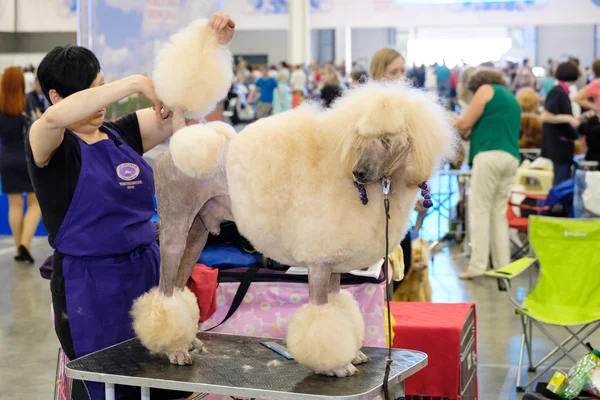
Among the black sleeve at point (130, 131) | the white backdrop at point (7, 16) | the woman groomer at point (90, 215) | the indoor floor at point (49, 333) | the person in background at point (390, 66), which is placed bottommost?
the indoor floor at point (49, 333)

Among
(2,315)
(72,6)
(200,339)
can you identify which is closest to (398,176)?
(200,339)

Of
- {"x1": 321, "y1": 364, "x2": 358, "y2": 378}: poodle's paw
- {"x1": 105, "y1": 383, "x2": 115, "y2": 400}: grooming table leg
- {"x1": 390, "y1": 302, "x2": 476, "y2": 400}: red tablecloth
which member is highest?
{"x1": 321, "y1": 364, "x2": 358, "y2": 378}: poodle's paw

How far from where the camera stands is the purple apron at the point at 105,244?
202 centimetres

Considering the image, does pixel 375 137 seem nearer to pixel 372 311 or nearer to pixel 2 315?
pixel 372 311

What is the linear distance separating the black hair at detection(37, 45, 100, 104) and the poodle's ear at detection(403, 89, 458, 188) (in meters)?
0.90

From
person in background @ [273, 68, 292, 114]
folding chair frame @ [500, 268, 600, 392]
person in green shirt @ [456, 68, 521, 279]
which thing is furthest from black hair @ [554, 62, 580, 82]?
person in background @ [273, 68, 292, 114]

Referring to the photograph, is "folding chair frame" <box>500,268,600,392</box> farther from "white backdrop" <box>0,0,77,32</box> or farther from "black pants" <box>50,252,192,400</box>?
"white backdrop" <box>0,0,77,32</box>

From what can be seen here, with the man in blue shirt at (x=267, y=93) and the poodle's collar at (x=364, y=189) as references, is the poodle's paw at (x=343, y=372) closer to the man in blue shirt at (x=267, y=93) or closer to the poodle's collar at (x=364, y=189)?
the poodle's collar at (x=364, y=189)

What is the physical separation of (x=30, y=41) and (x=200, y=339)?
1939 cm

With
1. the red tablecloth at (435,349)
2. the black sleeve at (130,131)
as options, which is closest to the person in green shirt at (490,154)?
the red tablecloth at (435,349)

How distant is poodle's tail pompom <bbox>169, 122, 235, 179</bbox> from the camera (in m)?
1.69

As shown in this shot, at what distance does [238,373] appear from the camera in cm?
187

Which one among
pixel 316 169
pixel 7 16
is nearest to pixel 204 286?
pixel 316 169

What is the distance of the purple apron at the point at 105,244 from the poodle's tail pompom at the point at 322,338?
1.95 ft
